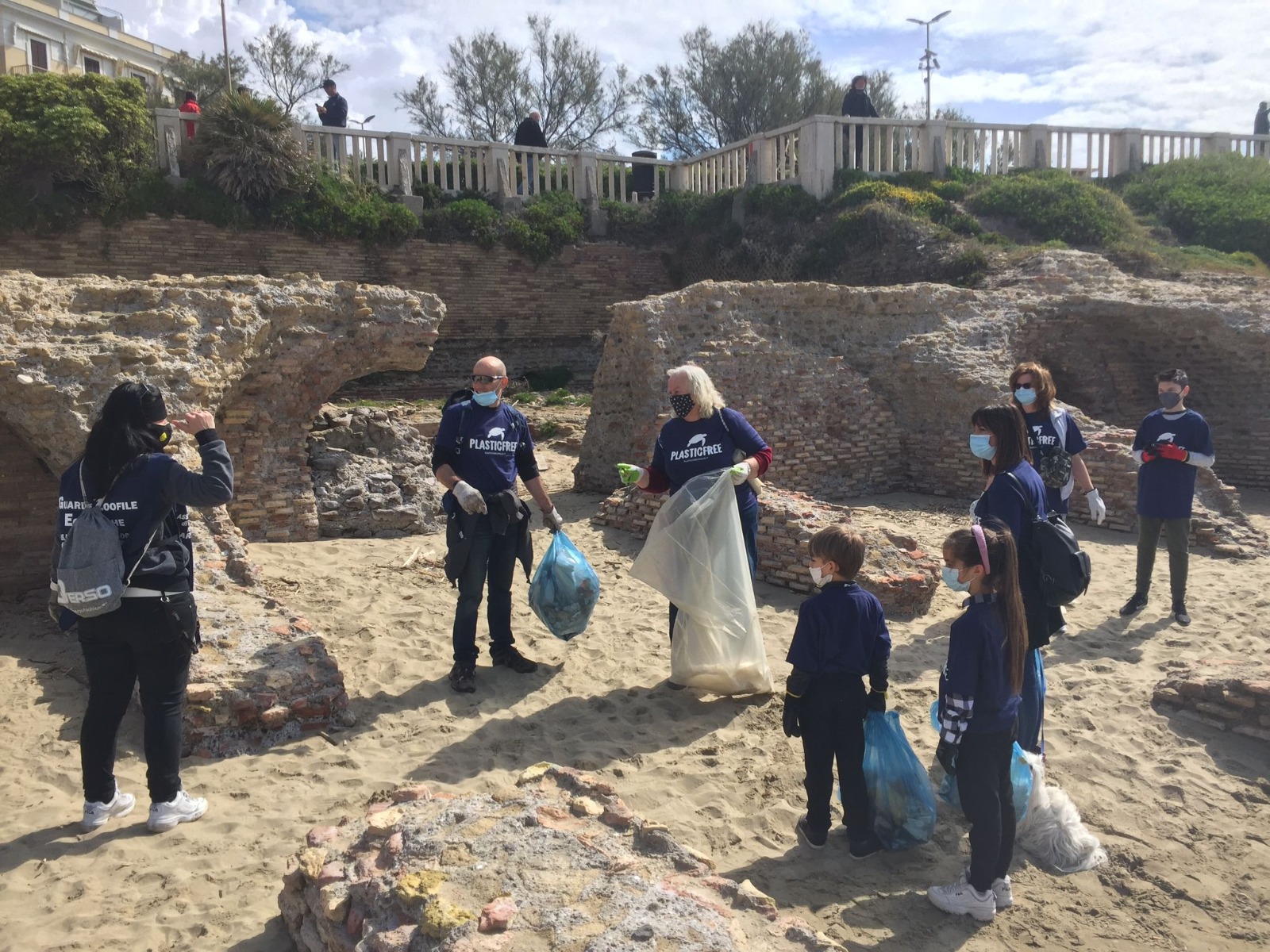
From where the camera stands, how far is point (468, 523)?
4.84 m

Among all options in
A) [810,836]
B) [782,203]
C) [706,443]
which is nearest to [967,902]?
[810,836]

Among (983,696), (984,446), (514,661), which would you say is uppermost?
(984,446)

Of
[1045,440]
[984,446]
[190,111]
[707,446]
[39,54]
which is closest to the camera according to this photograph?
[984,446]

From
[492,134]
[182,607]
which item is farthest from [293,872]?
[492,134]

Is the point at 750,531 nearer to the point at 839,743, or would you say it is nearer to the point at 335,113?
the point at 839,743

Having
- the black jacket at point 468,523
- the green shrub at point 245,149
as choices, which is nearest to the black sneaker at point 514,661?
the black jacket at point 468,523

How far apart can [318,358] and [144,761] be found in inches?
168

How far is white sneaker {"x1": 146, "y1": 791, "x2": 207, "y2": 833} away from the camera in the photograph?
3521mm

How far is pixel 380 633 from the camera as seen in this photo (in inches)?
228

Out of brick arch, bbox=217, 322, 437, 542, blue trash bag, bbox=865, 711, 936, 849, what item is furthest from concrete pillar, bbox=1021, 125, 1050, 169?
blue trash bag, bbox=865, 711, 936, 849

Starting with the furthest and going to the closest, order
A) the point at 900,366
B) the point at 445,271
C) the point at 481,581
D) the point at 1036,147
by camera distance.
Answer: the point at 1036,147 < the point at 445,271 < the point at 900,366 < the point at 481,581

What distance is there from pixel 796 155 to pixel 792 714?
1831 cm

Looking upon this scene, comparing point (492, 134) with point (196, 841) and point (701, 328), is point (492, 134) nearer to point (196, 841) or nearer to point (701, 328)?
point (701, 328)

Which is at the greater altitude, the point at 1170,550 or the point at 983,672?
the point at 983,672
